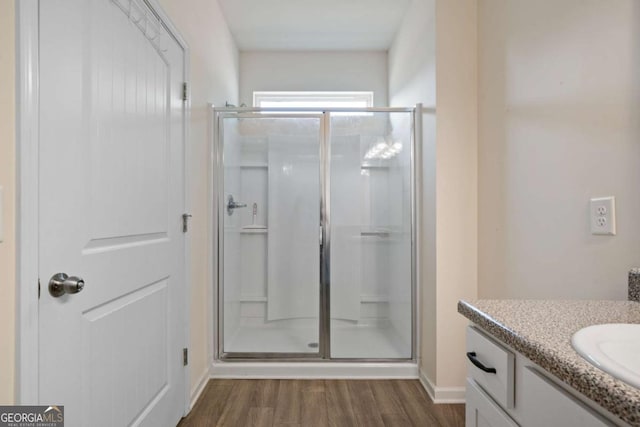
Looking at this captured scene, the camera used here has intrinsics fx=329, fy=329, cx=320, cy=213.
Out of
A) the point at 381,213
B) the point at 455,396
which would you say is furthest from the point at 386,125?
the point at 455,396

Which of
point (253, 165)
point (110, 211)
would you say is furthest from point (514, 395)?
point (253, 165)

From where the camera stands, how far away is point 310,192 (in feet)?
8.00

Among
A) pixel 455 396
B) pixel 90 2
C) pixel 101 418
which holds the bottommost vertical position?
pixel 455 396

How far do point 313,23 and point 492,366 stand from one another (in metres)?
2.84

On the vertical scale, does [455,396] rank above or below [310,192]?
below

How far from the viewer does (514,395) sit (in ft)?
A: 2.24

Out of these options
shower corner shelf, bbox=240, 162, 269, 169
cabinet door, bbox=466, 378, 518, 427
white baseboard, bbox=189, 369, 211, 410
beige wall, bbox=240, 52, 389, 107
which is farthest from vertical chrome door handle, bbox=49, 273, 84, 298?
beige wall, bbox=240, 52, 389, 107

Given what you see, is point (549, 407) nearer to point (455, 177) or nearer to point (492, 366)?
point (492, 366)

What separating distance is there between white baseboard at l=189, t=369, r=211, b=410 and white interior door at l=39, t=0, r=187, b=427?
19cm

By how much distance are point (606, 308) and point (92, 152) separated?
151cm

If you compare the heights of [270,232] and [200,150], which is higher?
[200,150]

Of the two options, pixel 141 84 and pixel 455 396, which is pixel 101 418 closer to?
pixel 141 84

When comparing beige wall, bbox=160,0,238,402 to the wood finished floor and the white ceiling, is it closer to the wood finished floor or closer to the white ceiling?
the wood finished floor

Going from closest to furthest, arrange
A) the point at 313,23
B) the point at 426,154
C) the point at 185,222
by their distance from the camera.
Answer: the point at 185,222
the point at 426,154
the point at 313,23
